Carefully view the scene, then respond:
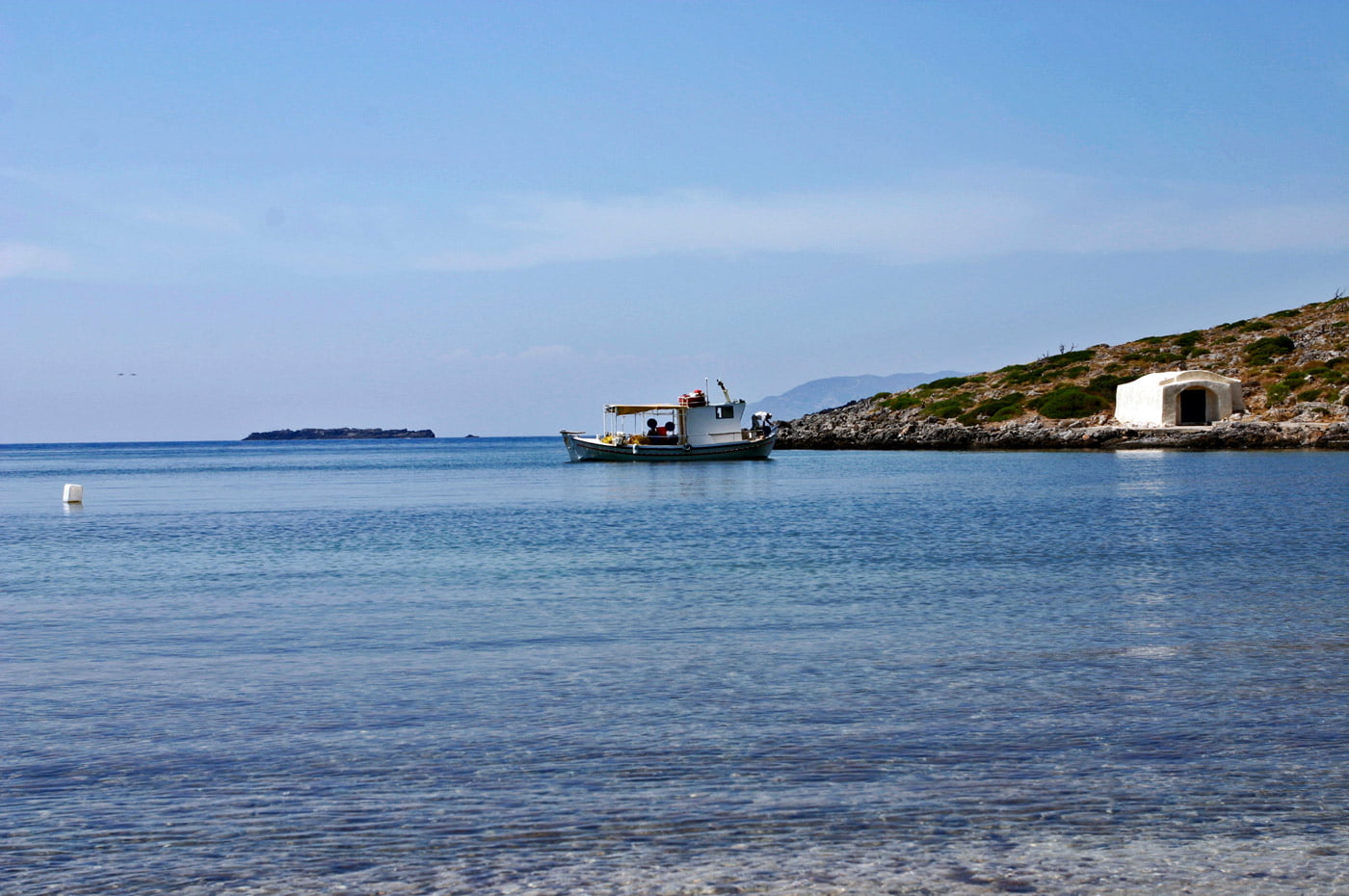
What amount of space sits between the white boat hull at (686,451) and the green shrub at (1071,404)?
28.5 m

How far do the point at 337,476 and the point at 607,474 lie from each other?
1908 centimetres

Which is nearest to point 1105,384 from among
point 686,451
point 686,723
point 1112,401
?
point 1112,401

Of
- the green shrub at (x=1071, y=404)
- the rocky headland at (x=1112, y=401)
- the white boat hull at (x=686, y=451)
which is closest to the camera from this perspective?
the white boat hull at (x=686, y=451)

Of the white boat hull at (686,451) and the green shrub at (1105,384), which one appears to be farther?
the green shrub at (1105,384)

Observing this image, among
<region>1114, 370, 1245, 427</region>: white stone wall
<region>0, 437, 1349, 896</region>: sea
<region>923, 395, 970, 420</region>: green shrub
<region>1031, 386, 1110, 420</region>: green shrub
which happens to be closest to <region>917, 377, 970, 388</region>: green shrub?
<region>923, 395, 970, 420</region>: green shrub

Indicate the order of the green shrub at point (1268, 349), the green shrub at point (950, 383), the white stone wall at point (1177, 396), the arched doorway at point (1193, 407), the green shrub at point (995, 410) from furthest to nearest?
the green shrub at point (950, 383)
the green shrub at point (995, 410)
the green shrub at point (1268, 349)
the arched doorway at point (1193, 407)
the white stone wall at point (1177, 396)

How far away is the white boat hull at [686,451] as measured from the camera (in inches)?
2707

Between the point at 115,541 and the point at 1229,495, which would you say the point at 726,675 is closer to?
the point at 115,541

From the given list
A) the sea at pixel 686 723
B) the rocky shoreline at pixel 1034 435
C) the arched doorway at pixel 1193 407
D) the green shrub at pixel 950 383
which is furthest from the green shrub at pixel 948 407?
the sea at pixel 686 723

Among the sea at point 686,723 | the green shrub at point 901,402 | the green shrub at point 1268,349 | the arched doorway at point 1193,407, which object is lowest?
the sea at point 686,723

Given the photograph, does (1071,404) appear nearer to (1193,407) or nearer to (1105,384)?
(1105,384)

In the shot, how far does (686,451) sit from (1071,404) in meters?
38.1

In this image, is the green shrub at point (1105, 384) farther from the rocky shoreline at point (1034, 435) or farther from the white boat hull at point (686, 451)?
the white boat hull at point (686, 451)

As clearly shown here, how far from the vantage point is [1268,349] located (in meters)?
92.5
